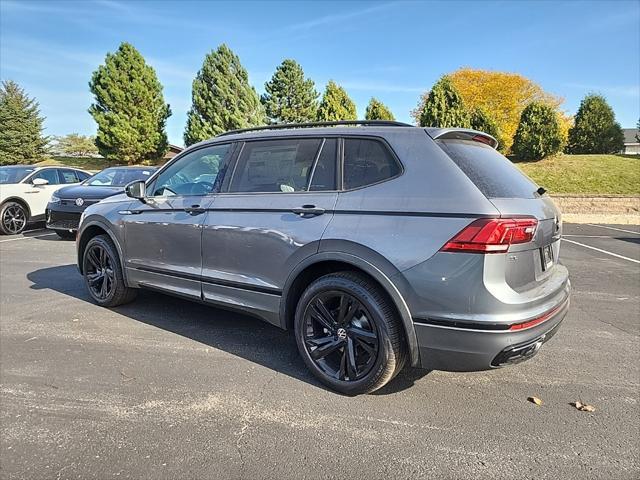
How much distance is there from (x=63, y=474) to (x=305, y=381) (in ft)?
5.08

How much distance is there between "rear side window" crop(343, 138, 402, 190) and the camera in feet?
9.33

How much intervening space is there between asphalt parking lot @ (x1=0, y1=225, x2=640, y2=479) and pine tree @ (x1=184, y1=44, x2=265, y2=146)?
26.5 meters

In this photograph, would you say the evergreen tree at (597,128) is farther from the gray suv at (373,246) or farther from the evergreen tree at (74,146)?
the evergreen tree at (74,146)

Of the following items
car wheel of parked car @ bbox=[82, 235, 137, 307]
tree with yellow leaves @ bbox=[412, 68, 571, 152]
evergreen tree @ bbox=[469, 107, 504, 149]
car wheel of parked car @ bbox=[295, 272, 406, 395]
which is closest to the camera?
car wheel of parked car @ bbox=[295, 272, 406, 395]

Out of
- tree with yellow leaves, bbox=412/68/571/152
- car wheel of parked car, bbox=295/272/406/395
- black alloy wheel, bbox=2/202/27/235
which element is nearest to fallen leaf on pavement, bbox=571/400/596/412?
car wheel of parked car, bbox=295/272/406/395

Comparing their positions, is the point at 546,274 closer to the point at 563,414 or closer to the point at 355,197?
the point at 563,414

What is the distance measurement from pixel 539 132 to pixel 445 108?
4982 millimetres

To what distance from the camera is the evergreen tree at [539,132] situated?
848 inches

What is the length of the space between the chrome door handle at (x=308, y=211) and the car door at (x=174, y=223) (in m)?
0.98

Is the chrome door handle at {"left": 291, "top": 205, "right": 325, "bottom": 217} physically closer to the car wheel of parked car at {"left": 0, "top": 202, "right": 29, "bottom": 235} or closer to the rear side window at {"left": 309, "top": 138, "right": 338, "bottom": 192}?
the rear side window at {"left": 309, "top": 138, "right": 338, "bottom": 192}

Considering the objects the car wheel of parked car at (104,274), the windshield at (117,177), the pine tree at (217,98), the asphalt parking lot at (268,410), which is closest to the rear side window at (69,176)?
the windshield at (117,177)

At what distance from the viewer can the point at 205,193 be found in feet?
12.3

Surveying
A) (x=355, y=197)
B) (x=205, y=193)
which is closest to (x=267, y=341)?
(x=205, y=193)

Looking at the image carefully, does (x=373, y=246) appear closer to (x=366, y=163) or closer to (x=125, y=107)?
(x=366, y=163)
